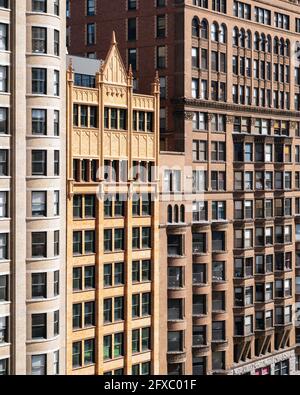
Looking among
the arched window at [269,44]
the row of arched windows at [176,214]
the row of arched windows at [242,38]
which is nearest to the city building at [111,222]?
the row of arched windows at [176,214]

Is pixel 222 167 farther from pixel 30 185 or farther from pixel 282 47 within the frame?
pixel 30 185

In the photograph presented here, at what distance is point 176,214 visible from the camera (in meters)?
78.4

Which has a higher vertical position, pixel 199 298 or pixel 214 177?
pixel 214 177

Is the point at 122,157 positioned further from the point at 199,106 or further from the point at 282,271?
the point at 282,271

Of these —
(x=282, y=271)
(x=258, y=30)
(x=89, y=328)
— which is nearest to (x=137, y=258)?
(x=89, y=328)

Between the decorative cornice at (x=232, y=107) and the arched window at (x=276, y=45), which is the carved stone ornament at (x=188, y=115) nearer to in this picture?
the decorative cornice at (x=232, y=107)

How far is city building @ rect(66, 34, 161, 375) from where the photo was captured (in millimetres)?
67375

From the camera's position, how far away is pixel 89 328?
6825cm

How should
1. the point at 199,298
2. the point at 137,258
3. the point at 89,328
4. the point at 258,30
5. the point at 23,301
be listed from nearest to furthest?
the point at 23,301, the point at 89,328, the point at 137,258, the point at 199,298, the point at 258,30

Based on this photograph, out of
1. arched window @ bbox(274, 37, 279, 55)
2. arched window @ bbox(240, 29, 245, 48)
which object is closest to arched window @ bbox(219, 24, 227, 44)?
arched window @ bbox(240, 29, 245, 48)

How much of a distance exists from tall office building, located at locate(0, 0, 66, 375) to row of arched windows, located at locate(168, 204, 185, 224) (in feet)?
51.8

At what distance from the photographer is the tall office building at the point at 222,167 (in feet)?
259

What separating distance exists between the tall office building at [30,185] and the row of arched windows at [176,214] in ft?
51.8

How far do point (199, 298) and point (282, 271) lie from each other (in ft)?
49.0
